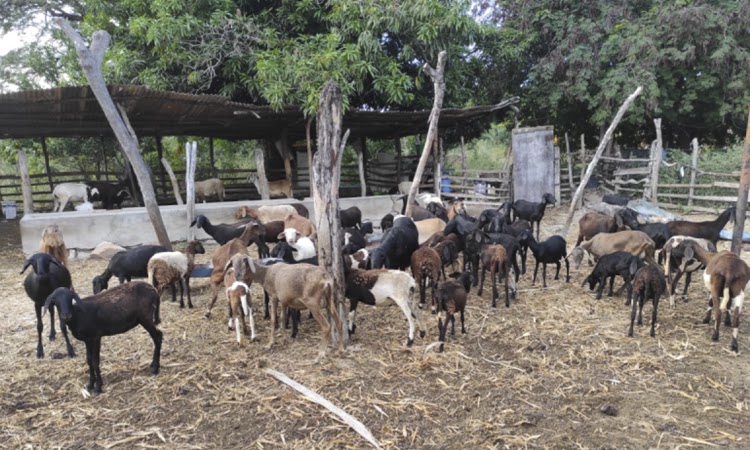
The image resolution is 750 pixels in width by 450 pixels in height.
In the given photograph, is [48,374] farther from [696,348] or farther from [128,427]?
[696,348]

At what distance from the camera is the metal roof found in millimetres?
9898

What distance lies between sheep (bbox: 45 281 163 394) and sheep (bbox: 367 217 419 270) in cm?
300

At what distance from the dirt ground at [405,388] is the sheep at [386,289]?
0.38 m

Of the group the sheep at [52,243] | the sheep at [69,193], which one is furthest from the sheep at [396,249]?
the sheep at [69,193]

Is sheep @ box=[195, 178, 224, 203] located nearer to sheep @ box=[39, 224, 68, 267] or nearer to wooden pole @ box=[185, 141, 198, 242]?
wooden pole @ box=[185, 141, 198, 242]

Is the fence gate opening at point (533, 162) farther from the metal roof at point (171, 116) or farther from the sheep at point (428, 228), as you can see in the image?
the sheep at point (428, 228)

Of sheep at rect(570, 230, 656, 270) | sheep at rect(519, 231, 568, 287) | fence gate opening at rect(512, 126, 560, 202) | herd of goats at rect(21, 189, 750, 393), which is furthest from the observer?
fence gate opening at rect(512, 126, 560, 202)

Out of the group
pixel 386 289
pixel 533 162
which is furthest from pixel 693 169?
pixel 386 289

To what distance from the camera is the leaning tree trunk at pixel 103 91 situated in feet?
25.3

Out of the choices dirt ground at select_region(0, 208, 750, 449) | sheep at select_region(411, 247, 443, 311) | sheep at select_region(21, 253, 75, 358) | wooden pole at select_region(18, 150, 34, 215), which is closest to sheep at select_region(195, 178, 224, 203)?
wooden pole at select_region(18, 150, 34, 215)

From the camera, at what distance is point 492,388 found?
15.4 feet

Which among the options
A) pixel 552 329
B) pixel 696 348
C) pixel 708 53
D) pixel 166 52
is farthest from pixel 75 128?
pixel 708 53

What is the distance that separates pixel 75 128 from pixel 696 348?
15.4 metres

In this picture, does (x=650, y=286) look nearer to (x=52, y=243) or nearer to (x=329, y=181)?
(x=329, y=181)
